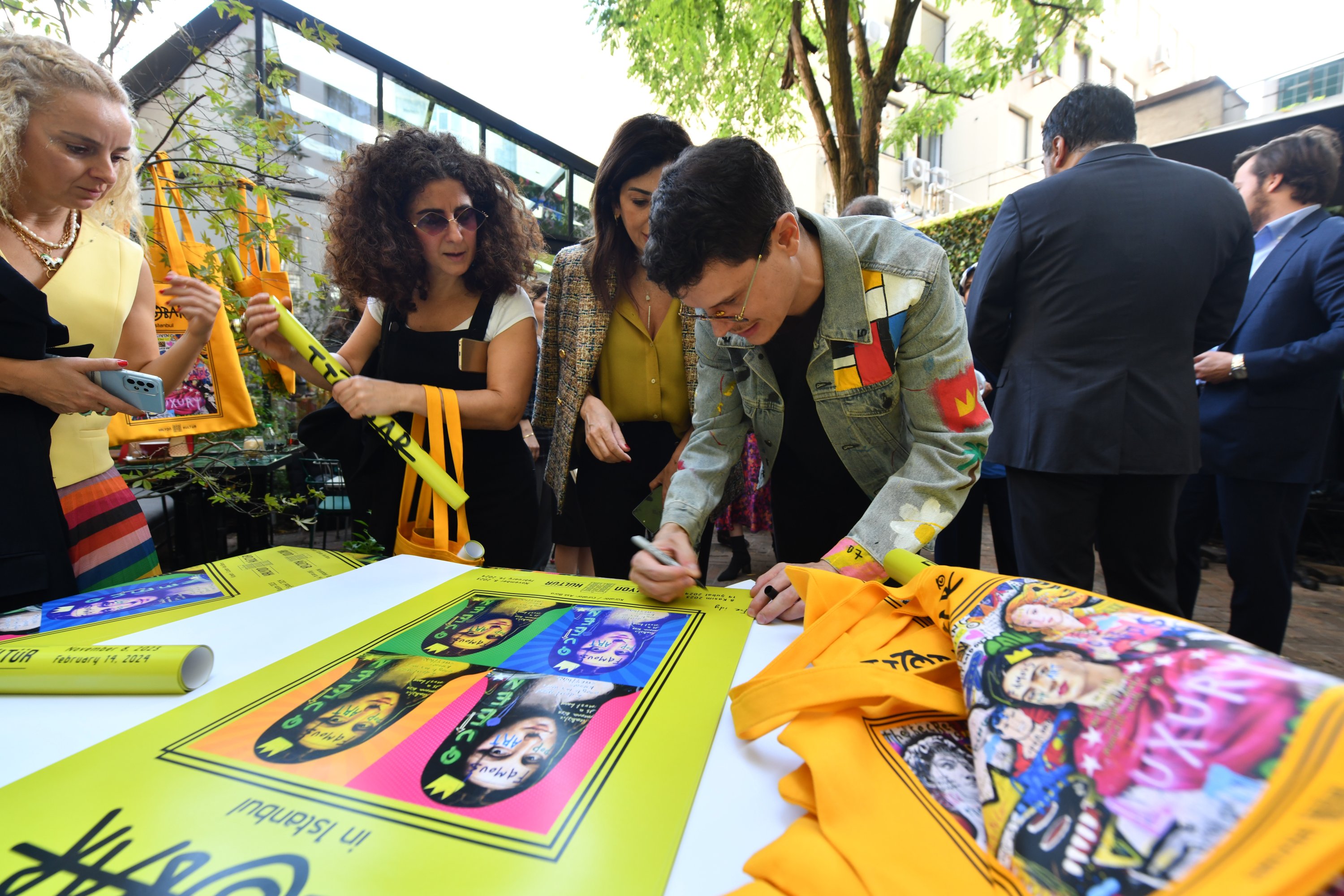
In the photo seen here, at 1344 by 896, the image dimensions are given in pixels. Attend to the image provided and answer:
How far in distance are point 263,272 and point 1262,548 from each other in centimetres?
377

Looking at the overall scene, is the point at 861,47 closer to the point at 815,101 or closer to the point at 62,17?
the point at 815,101

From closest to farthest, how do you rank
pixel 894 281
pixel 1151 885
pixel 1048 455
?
pixel 1151 885, pixel 894 281, pixel 1048 455

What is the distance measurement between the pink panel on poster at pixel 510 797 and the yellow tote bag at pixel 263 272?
1283 millimetres

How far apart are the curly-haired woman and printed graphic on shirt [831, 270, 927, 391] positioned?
2.85 ft

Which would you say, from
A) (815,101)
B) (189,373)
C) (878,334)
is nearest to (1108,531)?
(878,334)

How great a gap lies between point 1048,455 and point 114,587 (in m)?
2.38

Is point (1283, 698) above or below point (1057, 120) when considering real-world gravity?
below

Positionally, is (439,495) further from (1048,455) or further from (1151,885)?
(1048,455)

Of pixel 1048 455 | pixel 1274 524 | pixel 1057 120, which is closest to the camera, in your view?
pixel 1048 455

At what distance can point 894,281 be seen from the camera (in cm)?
129

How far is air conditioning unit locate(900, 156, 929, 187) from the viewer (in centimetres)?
1513

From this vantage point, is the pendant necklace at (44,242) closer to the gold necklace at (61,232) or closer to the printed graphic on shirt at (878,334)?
the gold necklace at (61,232)

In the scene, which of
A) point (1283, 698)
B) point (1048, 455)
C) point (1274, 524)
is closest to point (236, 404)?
point (1283, 698)

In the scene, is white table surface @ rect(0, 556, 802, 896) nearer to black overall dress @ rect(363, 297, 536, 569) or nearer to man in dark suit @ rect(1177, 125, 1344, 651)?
black overall dress @ rect(363, 297, 536, 569)
